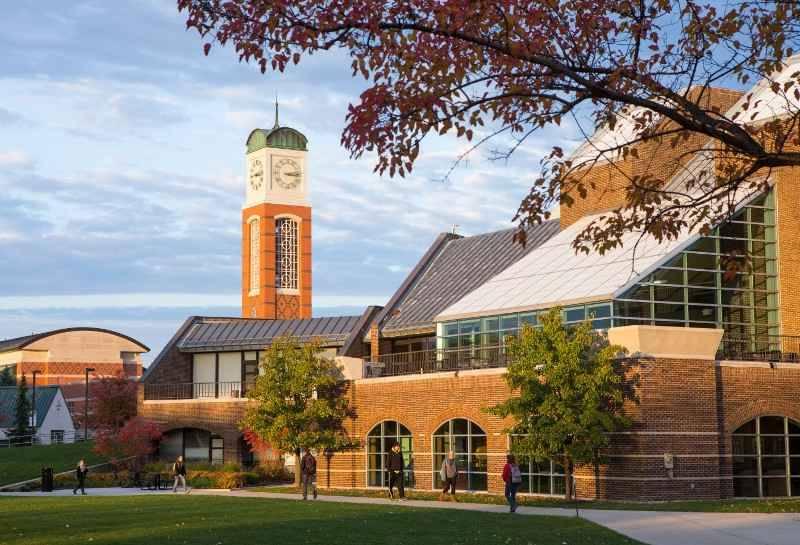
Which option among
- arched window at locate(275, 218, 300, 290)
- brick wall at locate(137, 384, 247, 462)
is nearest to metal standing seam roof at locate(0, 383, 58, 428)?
arched window at locate(275, 218, 300, 290)

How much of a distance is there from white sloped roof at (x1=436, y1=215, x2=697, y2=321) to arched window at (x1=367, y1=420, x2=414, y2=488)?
437 cm

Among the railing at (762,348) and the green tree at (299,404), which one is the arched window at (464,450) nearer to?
the green tree at (299,404)

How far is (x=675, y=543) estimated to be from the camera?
794 inches

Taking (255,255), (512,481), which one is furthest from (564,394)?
(255,255)

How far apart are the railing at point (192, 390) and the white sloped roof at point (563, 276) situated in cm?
1831

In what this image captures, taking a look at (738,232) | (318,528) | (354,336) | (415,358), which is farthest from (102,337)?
(318,528)

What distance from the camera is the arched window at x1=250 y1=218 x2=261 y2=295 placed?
11856 cm

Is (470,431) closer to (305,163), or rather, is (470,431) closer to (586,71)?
(586,71)

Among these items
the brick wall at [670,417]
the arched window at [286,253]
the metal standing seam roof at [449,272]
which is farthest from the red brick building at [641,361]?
the arched window at [286,253]

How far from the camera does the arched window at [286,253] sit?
120 metres

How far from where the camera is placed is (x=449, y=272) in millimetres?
55281

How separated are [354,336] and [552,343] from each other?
21.7 m

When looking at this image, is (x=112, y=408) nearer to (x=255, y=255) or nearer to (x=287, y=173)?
(x=255, y=255)

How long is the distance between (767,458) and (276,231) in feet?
287
